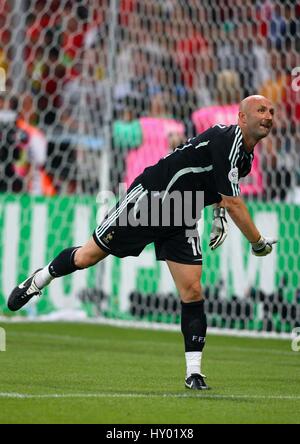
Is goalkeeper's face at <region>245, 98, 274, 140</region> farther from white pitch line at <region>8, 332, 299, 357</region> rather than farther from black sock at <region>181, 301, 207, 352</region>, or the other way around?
white pitch line at <region>8, 332, 299, 357</region>

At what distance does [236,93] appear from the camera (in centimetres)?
1292

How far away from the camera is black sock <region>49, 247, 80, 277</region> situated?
7.72 m

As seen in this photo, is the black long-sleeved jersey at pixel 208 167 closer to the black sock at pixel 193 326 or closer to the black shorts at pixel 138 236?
the black shorts at pixel 138 236

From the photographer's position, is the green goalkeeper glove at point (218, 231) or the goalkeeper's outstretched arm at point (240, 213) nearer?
the goalkeeper's outstretched arm at point (240, 213)

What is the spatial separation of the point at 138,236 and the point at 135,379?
0.99 meters

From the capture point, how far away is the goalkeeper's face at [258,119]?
699 cm

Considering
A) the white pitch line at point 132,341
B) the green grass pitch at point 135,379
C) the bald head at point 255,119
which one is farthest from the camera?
the white pitch line at point 132,341

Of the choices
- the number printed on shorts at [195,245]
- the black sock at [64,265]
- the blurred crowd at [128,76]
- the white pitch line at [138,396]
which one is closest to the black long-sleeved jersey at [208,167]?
the number printed on shorts at [195,245]

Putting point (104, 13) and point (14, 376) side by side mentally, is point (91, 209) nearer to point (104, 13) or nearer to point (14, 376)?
point (104, 13)

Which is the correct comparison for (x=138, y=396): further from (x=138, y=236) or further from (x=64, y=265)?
(x=64, y=265)

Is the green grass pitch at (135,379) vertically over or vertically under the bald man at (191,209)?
under

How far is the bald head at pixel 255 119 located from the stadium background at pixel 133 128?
4.69 meters

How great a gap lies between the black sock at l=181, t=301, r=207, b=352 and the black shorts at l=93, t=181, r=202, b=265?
11.3 inches
